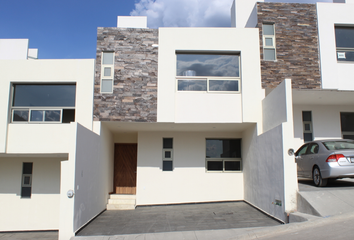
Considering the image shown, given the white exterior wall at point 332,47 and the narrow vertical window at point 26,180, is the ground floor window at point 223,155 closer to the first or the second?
the white exterior wall at point 332,47

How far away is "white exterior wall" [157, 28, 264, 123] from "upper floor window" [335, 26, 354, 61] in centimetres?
296

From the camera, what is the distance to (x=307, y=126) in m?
11.1

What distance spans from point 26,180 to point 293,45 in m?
11.1

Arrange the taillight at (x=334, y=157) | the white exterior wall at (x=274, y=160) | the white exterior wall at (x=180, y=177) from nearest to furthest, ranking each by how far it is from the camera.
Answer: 1. the white exterior wall at (x=274, y=160)
2. the taillight at (x=334, y=157)
3. the white exterior wall at (x=180, y=177)

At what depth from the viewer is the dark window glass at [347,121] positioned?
36.9ft

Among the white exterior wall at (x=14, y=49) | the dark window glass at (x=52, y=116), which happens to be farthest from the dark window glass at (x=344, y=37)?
the white exterior wall at (x=14, y=49)

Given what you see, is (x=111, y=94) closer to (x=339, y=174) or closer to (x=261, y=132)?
(x=261, y=132)

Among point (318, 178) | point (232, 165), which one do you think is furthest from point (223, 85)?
point (318, 178)

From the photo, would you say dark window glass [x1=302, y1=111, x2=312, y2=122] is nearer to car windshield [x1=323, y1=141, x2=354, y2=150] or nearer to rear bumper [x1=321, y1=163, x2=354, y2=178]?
car windshield [x1=323, y1=141, x2=354, y2=150]

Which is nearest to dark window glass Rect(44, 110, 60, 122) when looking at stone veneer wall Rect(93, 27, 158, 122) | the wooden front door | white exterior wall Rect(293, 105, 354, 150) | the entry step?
stone veneer wall Rect(93, 27, 158, 122)

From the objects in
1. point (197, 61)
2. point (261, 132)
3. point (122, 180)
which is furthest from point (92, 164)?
point (261, 132)

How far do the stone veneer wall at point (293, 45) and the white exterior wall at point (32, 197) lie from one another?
864cm

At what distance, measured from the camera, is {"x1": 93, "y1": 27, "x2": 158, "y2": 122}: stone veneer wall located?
9.34 metres

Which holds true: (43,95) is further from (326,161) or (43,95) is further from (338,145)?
(338,145)
